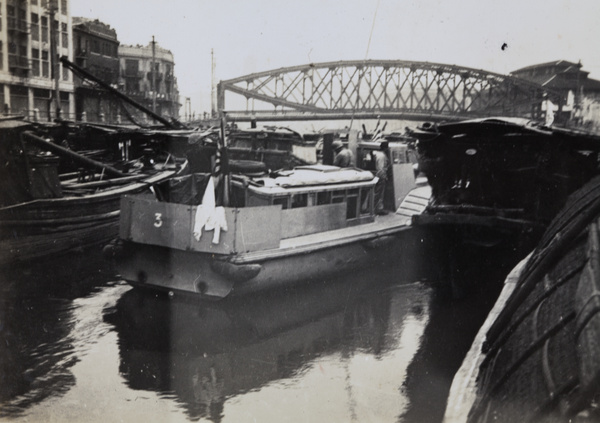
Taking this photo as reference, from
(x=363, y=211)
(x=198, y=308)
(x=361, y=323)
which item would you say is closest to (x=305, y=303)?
(x=361, y=323)

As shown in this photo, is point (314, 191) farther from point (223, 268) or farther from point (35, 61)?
point (35, 61)

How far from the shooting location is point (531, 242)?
9.86 meters

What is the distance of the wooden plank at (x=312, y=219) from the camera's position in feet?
33.7

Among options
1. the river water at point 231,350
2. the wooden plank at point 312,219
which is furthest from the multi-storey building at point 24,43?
the wooden plank at point 312,219

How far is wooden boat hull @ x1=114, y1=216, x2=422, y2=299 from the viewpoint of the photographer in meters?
8.99

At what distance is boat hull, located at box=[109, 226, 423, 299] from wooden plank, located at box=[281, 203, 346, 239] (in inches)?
21.7

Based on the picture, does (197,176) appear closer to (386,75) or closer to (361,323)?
(361,323)

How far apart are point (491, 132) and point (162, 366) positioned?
291 inches

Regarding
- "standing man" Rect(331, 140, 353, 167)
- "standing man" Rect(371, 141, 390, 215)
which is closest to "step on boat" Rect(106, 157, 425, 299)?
"standing man" Rect(331, 140, 353, 167)

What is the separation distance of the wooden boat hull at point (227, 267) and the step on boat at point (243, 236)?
0.06ft

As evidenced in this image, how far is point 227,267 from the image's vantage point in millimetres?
8820

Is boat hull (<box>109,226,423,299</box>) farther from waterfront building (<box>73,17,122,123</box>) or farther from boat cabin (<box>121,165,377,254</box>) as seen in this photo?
waterfront building (<box>73,17,122,123</box>)

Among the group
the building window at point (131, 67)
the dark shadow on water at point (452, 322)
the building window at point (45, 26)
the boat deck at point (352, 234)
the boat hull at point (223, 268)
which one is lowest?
the dark shadow on water at point (452, 322)

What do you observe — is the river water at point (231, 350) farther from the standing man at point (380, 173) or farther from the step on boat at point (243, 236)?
the standing man at point (380, 173)
